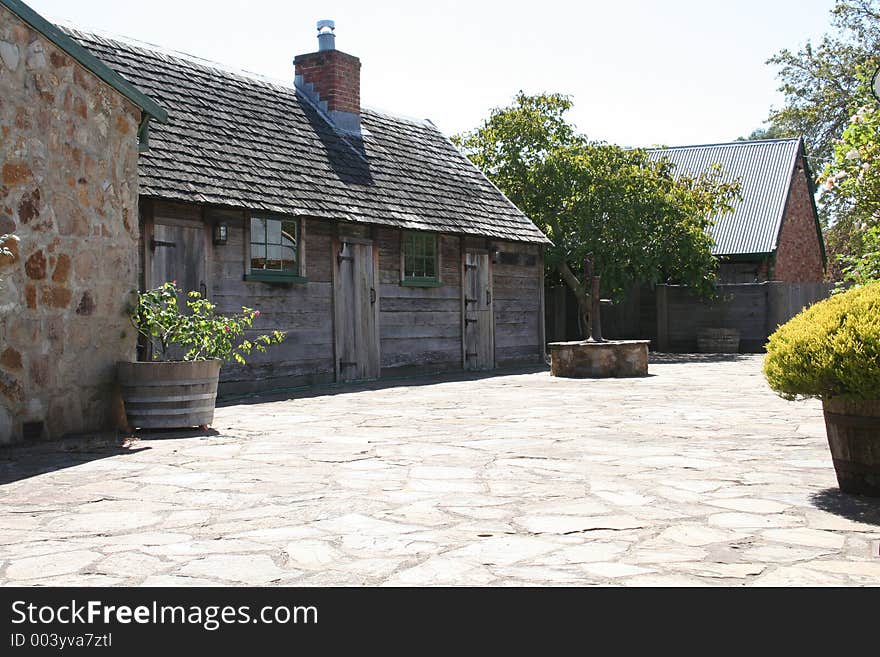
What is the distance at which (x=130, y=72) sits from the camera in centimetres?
1398

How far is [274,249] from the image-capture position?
1430 cm

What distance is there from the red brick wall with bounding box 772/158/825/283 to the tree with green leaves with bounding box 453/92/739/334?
19.9 feet

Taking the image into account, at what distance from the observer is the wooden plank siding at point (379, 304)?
13.5 meters

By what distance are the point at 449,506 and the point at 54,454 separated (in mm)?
3788

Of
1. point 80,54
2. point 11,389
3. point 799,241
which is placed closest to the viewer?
point 11,389

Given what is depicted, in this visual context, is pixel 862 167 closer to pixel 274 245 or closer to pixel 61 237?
pixel 61 237

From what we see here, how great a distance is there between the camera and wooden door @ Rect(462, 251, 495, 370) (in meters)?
18.3

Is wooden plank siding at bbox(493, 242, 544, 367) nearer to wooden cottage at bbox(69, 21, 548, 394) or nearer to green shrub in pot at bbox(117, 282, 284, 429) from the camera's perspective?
wooden cottage at bbox(69, 21, 548, 394)

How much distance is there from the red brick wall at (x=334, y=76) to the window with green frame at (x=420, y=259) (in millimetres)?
2764

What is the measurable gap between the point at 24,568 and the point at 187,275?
348 inches

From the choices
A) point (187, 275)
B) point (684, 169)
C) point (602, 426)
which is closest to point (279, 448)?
point (602, 426)

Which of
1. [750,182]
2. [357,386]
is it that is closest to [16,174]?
[357,386]

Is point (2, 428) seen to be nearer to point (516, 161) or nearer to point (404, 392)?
point (404, 392)

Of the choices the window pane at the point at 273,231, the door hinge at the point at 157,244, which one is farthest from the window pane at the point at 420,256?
the door hinge at the point at 157,244
